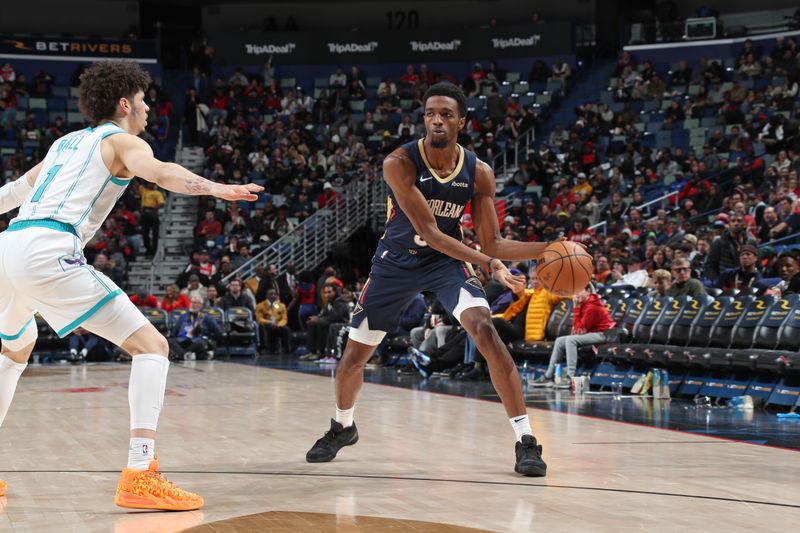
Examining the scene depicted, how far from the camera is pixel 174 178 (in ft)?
13.6

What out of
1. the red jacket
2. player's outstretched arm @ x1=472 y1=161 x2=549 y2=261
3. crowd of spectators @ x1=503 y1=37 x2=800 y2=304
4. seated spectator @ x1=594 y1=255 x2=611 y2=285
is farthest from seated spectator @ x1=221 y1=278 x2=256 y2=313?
player's outstretched arm @ x1=472 y1=161 x2=549 y2=261

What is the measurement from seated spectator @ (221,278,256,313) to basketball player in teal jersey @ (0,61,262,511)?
13385 millimetres

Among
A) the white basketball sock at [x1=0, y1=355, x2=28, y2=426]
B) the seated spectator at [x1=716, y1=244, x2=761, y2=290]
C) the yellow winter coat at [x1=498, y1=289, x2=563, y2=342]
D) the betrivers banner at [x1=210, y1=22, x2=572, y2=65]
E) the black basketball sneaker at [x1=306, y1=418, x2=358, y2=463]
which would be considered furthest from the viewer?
the betrivers banner at [x1=210, y1=22, x2=572, y2=65]

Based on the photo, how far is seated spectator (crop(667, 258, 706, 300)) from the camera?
10.7 metres

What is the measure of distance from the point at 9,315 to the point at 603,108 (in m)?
20.1

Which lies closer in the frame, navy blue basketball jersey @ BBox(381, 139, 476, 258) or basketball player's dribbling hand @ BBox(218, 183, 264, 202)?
basketball player's dribbling hand @ BBox(218, 183, 264, 202)

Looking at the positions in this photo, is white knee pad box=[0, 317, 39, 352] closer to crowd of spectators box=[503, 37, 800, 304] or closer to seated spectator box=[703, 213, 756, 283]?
crowd of spectators box=[503, 37, 800, 304]

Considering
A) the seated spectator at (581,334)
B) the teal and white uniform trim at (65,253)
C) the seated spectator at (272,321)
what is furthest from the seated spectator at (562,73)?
the teal and white uniform trim at (65,253)

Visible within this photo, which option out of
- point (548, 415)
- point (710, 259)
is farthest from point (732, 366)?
point (710, 259)

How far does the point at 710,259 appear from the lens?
12039 millimetres

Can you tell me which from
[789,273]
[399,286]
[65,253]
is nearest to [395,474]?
[399,286]

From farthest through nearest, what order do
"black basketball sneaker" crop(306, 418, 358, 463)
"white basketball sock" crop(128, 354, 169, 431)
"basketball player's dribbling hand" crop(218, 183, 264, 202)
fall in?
"black basketball sneaker" crop(306, 418, 358, 463) < "white basketball sock" crop(128, 354, 169, 431) < "basketball player's dribbling hand" crop(218, 183, 264, 202)

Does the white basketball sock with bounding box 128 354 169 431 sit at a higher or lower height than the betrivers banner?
lower

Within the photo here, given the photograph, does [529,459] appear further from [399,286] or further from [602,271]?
[602,271]
